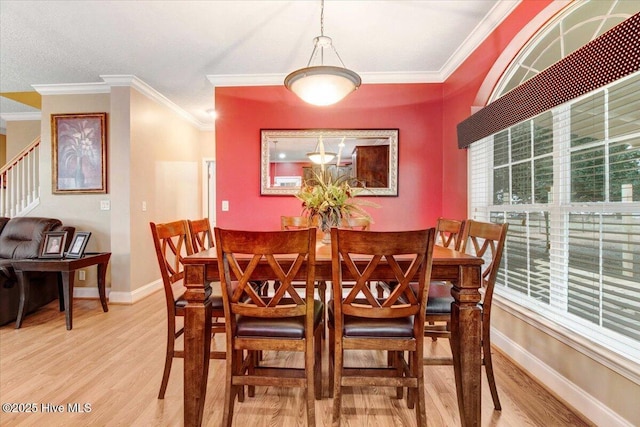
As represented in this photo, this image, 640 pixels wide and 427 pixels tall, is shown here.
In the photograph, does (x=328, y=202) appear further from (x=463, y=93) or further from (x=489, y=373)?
(x=463, y=93)

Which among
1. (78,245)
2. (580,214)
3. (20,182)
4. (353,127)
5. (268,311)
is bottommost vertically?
(268,311)

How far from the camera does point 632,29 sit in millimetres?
1281

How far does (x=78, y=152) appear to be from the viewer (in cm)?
381

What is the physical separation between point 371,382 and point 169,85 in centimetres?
392

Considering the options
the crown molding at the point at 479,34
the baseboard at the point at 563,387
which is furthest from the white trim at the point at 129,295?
the crown molding at the point at 479,34

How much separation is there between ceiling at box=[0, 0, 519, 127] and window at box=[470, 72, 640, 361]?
1.08 m

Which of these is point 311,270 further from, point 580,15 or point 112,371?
point 580,15

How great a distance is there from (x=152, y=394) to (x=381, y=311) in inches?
60.6

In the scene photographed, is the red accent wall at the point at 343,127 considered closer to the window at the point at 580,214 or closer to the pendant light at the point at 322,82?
the window at the point at 580,214

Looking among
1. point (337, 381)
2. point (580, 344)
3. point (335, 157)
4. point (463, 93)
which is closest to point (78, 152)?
point (335, 157)

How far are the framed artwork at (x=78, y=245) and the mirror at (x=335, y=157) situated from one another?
75.2 inches

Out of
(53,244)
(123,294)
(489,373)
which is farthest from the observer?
(123,294)

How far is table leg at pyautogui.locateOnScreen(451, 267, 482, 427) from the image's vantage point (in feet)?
4.91

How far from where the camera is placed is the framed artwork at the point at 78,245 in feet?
10.7
